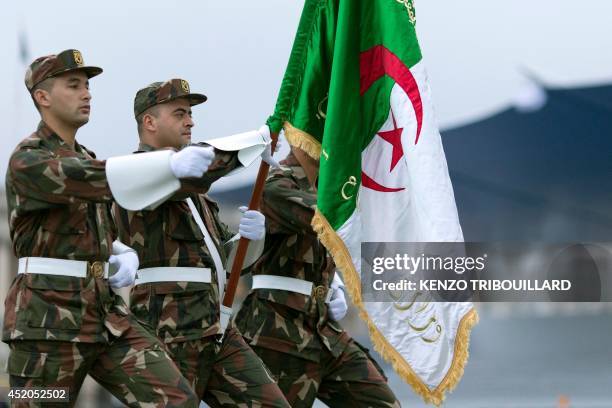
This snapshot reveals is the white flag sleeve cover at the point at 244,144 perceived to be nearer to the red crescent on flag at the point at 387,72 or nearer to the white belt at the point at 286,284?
the red crescent on flag at the point at 387,72

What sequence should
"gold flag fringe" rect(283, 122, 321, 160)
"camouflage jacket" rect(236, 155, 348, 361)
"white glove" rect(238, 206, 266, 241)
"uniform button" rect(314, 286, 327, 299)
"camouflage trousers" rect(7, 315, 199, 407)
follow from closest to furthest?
1. "camouflage trousers" rect(7, 315, 199, 407)
2. "white glove" rect(238, 206, 266, 241)
3. "gold flag fringe" rect(283, 122, 321, 160)
4. "camouflage jacket" rect(236, 155, 348, 361)
5. "uniform button" rect(314, 286, 327, 299)

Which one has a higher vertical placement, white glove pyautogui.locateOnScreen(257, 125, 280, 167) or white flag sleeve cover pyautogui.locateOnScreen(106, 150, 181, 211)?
white glove pyautogui.locateOnScreen(257, 125, 280, 167)

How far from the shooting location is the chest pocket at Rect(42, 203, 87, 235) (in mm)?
5727

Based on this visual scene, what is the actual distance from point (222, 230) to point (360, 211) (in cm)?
70

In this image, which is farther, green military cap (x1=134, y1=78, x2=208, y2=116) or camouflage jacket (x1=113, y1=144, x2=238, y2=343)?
green military cap (x1=134, y1=78, x2=208, y2=116)

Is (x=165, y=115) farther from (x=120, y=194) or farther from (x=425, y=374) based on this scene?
(x=425, y=374)

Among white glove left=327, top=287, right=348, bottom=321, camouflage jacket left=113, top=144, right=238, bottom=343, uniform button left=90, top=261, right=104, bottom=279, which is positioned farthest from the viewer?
white glove left=327, top=287, right=348, bottom=321

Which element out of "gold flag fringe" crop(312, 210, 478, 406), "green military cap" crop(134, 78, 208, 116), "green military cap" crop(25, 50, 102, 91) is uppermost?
"green military cap" crop(134, 78, 208, 116)

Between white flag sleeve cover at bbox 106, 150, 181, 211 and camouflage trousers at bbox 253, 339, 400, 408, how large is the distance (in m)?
1.83

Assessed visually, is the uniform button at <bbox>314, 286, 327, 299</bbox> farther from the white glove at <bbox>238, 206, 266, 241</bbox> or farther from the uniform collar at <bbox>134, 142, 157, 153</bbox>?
the uniform collar at <bbox>134, 142, 157, 153</bbox>

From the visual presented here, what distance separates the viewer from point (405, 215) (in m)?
6.88

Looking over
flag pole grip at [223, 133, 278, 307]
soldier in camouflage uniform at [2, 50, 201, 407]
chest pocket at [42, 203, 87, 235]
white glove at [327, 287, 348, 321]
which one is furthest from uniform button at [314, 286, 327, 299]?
chest pocket at [42, 203, 87, 235]

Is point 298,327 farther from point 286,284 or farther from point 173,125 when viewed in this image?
point 173,125

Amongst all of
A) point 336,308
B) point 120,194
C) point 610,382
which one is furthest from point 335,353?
point 610,382
